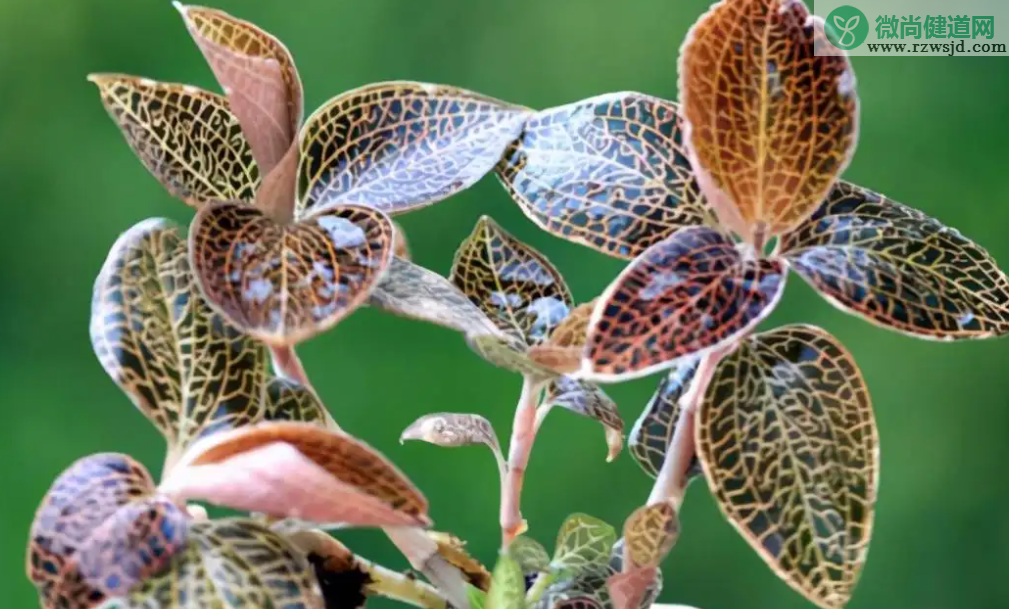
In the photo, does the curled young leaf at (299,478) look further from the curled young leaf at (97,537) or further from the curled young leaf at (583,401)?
the curled young leaf at (583,401)

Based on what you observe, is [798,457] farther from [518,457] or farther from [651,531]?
[518,457]

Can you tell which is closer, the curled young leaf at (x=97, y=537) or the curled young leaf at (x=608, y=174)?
the curled young leaf at (x=97, y=537)

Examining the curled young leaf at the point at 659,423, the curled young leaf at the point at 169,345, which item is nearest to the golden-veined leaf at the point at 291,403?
the curled young leaf at the point at 169,345

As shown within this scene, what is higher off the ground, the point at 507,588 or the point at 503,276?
the point at 503,276

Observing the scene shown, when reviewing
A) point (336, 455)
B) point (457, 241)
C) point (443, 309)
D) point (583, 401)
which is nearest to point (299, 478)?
point (336, 455)

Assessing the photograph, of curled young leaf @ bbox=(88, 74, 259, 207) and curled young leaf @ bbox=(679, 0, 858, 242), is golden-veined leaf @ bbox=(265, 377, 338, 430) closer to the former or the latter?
curled young leaf @ bbox=(88, 74, 259, 207)

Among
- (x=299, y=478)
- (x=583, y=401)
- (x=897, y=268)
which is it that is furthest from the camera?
(x=583, y=401)

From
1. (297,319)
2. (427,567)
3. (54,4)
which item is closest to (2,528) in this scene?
(54,4)
